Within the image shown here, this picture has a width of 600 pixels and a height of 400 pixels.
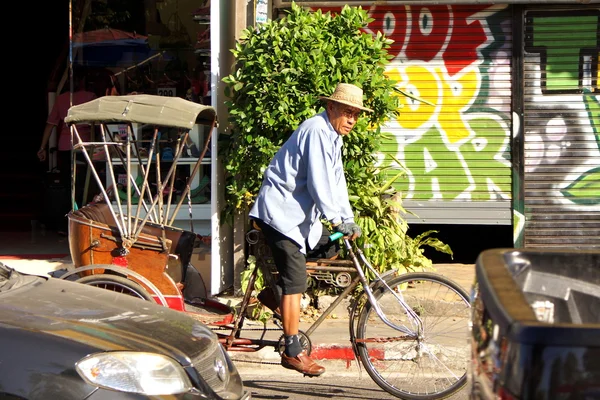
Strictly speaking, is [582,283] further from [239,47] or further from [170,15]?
[170,15]

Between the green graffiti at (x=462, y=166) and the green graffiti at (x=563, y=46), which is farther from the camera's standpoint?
the green graffiti at (x=462, y=166)

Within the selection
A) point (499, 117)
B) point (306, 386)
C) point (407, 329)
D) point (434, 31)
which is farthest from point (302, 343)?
point (434, 31)

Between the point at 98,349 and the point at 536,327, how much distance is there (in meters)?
2.05

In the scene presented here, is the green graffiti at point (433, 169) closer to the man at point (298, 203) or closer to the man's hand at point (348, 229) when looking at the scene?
the man at point (298, 203)

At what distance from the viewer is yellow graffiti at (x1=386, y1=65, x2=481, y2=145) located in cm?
870

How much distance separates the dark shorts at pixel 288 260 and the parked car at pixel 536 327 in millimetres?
1960

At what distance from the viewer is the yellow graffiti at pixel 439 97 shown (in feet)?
28.5

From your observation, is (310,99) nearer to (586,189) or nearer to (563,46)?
(563,46)

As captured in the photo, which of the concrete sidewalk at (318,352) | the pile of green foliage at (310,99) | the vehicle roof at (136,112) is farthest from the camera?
the pile of green foliage at (310,99)

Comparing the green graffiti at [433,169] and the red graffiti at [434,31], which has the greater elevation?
the red graffiti at [434,31]

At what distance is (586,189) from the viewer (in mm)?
8688

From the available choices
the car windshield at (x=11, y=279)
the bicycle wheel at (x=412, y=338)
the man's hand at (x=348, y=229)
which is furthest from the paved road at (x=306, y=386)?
the car windshield at (x=11, y=279)

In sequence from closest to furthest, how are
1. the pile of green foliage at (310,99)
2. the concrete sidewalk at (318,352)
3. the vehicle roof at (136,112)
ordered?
the concrete sidewalk at (318,352) < the vehicle roof at (136,112) < the pile of green foliage at (310,99)

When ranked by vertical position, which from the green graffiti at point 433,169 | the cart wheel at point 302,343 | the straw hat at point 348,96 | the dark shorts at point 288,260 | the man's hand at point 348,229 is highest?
the straw hat at point 348,96
